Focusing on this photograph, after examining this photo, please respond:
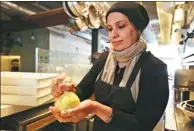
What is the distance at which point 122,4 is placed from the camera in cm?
91

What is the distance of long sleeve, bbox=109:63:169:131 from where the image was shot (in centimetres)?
78

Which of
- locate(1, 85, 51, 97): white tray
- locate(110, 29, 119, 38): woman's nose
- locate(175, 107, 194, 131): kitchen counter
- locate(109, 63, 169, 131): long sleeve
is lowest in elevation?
locate(1, 85, 51, 97): white tray

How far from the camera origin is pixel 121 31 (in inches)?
34.8

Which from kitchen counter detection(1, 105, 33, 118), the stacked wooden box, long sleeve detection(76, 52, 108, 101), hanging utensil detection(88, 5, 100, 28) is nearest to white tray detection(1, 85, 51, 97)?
the stacked wooden box

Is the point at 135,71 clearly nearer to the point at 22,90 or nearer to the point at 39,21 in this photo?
the point at 22,90

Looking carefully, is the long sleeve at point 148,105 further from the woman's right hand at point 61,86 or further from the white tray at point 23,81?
the white tray at point 23,81

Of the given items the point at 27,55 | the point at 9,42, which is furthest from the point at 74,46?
the point at 9,42

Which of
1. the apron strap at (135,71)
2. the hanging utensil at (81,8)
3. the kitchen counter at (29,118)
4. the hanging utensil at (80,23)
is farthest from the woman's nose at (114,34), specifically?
the hanging utensil at (80,23)

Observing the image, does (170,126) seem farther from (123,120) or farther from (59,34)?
(59,34)

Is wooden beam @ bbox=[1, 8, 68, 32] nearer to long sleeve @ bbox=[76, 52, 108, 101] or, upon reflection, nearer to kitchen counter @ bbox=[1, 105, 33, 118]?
kitchen counter @ bbox=[1, 105, 33, 118]

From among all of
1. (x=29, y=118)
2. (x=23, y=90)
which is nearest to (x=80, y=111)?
(x=29, y=118)

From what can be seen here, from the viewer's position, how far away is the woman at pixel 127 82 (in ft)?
2.59

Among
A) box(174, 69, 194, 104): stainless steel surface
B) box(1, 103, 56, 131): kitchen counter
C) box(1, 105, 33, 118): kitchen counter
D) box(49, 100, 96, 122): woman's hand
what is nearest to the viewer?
box(49, 100, 96, 122): woman's hand

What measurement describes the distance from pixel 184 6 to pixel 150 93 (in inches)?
84.9
